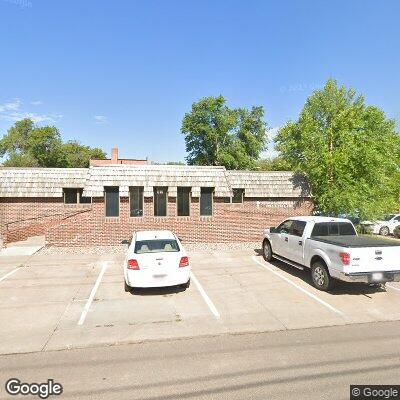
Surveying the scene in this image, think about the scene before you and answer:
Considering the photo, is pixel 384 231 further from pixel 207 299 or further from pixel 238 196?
pixel 207 299

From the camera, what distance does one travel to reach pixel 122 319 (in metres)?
7.34

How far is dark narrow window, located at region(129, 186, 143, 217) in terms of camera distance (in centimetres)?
1886

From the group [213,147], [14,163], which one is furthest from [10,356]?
[14,163]

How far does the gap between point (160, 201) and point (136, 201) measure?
1.45m

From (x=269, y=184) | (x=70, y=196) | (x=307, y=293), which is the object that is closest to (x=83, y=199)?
(x=70, y=196)

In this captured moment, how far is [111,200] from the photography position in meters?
18.6

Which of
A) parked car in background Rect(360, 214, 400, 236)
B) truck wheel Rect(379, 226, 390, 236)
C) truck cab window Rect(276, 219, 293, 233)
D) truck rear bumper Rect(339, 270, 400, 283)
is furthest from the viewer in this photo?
truck wheel Rect(379, 226, 390, 236)

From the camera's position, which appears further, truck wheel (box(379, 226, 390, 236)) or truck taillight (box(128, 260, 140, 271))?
truck wheel (box(379, 226, 390, 236))

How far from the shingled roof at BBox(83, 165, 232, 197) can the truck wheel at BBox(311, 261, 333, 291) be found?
34.4 feet

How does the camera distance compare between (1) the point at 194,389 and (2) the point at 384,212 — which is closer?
(1) the point at 194,389

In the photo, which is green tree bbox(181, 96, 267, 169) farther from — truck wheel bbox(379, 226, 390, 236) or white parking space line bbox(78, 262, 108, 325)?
white parking space line bbox(78, 262, 108, 325)

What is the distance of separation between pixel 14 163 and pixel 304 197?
5001 centimetres

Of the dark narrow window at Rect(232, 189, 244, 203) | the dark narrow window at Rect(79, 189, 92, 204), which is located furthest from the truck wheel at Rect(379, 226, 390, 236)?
the dark narrow window at Rect(79, 189, 92, 204)

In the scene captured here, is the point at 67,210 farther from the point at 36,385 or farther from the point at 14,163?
the point at 14,163
